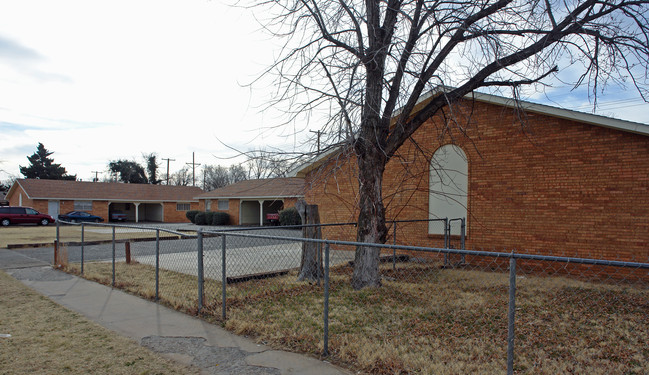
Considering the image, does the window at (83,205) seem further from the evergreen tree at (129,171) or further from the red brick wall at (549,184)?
the red brick wall at (549,184)

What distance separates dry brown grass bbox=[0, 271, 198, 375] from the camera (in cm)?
418

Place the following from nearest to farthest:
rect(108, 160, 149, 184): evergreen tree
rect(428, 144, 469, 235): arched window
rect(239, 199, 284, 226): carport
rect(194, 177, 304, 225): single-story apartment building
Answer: rect(428, 144, 469, 235): arched window → rect(194, 177, 304, 225): single-story apartment building → rect(239, 199, 284, 226): carport → rect(108, 160, 149, 184): evergreen tree

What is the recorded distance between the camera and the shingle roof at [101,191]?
37844 mm

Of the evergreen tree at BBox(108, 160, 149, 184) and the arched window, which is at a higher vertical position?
the evergreen tree at BBox(108, 160, 149, 184)

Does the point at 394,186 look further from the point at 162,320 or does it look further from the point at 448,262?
the point at 162,320

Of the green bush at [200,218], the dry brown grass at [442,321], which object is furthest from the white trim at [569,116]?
the green bush at [200,218]

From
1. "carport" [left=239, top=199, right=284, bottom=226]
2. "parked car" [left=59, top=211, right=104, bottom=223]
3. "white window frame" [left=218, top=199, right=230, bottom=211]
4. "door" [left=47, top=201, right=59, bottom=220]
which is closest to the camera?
"carport" [left=239, top=199, right=284, bottom=226]

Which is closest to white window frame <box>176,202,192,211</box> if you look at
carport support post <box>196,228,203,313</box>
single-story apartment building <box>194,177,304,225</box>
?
single-story apartment building <box>194,177,304,225</box>

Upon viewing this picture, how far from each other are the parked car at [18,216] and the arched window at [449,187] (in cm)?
3267

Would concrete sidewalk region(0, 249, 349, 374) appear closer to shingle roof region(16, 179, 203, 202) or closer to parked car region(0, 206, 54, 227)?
parked car region(0, 206, 54, 227)

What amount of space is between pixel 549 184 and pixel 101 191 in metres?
42.0

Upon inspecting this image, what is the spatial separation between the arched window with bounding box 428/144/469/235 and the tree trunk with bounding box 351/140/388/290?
4.20 m

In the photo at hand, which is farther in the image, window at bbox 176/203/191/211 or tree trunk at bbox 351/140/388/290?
window at bbox 176/203/191/211

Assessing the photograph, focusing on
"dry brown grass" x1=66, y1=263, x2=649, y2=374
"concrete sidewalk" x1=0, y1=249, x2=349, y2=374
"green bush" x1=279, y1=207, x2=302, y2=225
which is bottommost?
"concrete sidewalk" x1=0, y1=249, x2=349, y2=374
